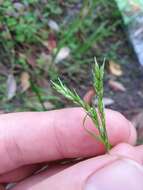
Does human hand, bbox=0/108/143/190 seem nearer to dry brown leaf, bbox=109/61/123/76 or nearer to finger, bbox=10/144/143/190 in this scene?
finger, bbox=10/144/143/190

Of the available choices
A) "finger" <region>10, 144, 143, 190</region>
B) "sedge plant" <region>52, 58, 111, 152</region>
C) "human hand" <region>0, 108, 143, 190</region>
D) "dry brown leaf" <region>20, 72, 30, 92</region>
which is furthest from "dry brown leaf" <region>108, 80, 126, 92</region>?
"sedge plant" <region>52, 58, 111, 152</region>

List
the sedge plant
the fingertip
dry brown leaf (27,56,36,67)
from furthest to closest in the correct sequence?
dry brown leaf (27,56,36,67), the fingertip, the sedge plant

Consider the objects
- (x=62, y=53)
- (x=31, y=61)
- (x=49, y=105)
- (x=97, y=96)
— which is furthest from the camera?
(x=62, y=53)

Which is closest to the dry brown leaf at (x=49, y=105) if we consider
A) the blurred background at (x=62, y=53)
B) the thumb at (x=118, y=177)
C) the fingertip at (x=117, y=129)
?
the blurred background at (x=62, y=53)

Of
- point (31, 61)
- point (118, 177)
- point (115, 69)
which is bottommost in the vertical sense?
point (118, 177)

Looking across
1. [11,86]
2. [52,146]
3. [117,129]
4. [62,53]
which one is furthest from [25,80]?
[117,129]

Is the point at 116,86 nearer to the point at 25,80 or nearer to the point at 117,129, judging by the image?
the point at 25,80

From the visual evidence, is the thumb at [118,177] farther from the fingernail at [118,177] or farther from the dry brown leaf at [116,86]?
the dry brown leaf at [116,86]

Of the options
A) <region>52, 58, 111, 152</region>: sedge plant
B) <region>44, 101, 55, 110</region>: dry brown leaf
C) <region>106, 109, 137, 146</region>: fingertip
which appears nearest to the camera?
<region>52, 58, 111, 152</region>: sedge plant

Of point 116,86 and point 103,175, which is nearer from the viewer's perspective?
point 103,175
